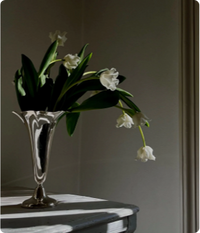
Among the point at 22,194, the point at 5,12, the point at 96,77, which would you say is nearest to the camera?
the point at 96,77

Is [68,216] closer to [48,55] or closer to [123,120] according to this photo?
[123,120]

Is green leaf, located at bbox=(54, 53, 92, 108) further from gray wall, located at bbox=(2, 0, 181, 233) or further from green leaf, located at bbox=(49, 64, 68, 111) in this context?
gray wall, located at bbox=(2, 0, 181, 233)

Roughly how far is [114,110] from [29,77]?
0.86m

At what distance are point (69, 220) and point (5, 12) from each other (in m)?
1.13

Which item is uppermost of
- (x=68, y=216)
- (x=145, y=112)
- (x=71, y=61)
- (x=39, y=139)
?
(x=71, y=61)

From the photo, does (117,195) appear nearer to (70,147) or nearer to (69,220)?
(70,147)

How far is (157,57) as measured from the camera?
150cm

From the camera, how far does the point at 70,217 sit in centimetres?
76

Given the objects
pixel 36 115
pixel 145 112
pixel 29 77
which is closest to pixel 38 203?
pixel 36 115

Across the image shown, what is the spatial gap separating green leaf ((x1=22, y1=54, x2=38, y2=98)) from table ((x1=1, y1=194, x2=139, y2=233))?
13.5 inches

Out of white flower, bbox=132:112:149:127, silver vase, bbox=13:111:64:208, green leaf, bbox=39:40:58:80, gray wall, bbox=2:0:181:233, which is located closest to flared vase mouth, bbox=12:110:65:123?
silver vase, bbox=13:111:64:208

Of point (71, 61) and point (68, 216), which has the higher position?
point (71, 61)

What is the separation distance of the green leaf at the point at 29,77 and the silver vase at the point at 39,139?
71 millimetres

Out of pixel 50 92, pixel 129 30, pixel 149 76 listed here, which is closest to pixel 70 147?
pixel 149 76
